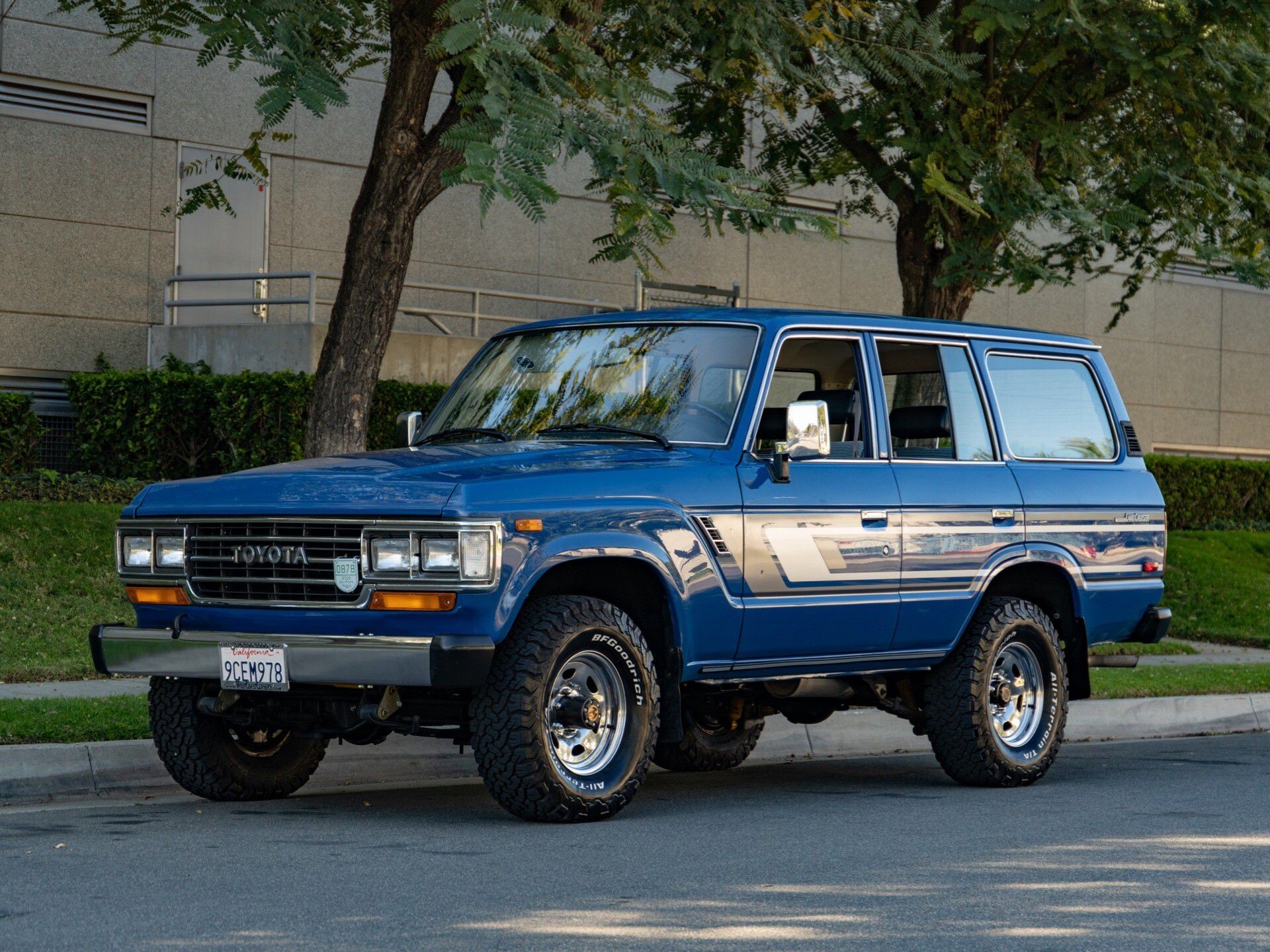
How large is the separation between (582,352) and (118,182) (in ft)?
43.8

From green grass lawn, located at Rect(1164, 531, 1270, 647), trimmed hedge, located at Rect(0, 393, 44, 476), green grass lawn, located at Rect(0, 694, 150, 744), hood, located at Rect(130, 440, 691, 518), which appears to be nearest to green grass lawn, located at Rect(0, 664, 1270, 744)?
green grass lawn, located at Rect(0, 694, 150, 744)

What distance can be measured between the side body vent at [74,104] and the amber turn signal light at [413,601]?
14.5 m

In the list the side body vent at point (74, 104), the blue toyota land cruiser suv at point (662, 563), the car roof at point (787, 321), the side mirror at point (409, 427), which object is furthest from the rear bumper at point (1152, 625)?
the side body vent at point (74, 104)

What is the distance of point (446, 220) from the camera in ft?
74.0

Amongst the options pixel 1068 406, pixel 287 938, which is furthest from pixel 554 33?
pixel 287 938

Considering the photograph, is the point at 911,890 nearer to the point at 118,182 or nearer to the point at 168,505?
the point at 168,505

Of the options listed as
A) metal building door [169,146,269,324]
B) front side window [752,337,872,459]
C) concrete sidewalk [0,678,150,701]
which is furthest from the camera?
metal building door [169,146,269,324]

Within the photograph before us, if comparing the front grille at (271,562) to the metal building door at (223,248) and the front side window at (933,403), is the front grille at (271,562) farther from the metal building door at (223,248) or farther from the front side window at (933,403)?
the metal building door at (223,248)

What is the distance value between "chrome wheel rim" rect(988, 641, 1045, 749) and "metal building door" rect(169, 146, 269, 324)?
13739 millimetres

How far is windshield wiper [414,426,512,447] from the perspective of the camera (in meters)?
8.06

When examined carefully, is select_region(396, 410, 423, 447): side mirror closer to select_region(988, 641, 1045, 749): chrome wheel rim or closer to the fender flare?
the fender flare

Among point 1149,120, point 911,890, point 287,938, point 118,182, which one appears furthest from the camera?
point 118,182

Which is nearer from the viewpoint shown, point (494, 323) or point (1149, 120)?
point (1149, 120)

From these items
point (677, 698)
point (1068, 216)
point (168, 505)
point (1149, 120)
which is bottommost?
point (677, 698)
